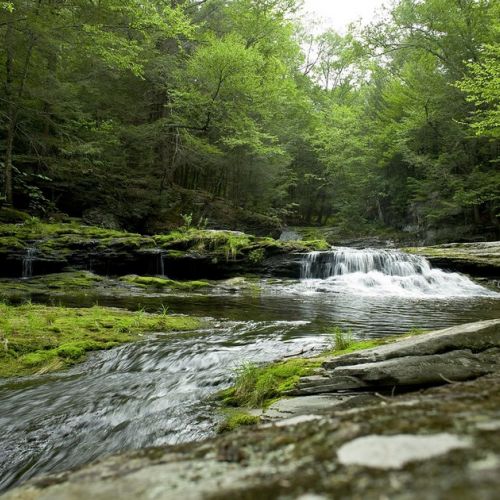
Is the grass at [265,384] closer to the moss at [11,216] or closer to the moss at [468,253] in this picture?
the moss at [468,253]

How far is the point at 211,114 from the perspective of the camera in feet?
64.3

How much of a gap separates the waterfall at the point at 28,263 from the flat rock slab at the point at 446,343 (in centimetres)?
1338

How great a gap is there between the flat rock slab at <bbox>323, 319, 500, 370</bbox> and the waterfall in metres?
13.4

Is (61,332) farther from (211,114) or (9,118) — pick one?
(211,114)

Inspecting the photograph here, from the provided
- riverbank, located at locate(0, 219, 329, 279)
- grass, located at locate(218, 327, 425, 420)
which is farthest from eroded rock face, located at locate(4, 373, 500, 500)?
riverbank, located at locate(0, 219, 329, 279)

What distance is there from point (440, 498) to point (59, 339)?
5846 millimetres

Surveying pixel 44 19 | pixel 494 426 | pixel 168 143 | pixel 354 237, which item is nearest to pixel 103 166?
pixel 168 143

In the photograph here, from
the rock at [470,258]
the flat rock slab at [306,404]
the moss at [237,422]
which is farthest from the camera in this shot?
the rock at [470,258]

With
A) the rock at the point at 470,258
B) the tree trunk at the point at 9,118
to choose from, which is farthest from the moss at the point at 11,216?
the rock at the point at 470,258

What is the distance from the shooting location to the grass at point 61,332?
4812mm

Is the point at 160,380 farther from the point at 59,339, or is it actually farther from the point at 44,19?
the point at 44,19

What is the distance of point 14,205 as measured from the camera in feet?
57.9

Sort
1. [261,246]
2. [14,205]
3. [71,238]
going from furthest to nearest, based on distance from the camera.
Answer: [14,205], [261,246], [71,238]

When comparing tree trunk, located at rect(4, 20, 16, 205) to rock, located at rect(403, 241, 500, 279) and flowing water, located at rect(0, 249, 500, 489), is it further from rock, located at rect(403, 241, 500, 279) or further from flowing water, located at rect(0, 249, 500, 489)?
rock, located at rect(403, 241, 500, 279)
